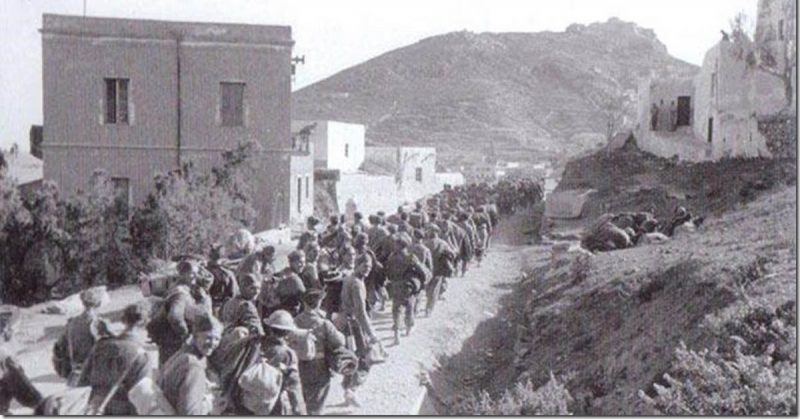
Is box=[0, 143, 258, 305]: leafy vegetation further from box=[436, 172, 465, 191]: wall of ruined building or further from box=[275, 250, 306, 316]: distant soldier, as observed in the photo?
box=[436, 172, 465, 191]: wall of ruined building

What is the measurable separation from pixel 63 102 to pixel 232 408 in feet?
52.6

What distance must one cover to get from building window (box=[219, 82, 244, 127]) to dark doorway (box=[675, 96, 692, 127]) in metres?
19.7

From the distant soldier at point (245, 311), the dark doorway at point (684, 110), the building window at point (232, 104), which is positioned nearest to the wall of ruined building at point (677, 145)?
the dark doorway at point (684, 110)

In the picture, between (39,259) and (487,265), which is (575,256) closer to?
(487,265)

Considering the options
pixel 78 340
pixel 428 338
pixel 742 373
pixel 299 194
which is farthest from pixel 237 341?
pixel 299 194

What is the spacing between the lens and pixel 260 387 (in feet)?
16.1

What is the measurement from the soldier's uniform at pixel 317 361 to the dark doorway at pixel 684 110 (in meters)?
29.6

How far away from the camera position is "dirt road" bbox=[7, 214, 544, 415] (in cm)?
784

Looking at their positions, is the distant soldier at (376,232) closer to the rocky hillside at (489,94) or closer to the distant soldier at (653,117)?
the rocky hillside at (489,94)

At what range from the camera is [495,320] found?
526 inches

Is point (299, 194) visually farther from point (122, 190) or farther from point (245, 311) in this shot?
point (245, 311)

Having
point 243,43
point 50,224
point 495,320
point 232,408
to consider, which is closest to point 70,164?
point 243,43

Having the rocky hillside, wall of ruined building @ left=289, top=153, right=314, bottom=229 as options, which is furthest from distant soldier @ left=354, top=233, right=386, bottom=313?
the rocky hillside

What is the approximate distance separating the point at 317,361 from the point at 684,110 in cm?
3038
